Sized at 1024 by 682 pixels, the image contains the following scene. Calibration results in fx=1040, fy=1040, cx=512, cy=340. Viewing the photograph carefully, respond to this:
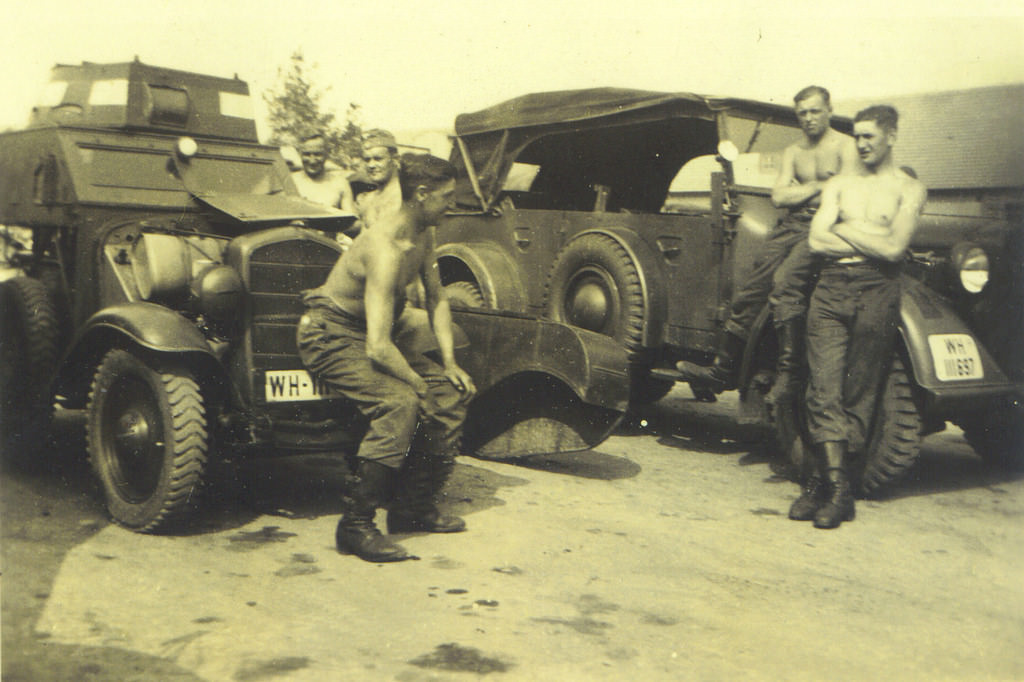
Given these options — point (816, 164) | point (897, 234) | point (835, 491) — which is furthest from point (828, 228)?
point (835, 491)

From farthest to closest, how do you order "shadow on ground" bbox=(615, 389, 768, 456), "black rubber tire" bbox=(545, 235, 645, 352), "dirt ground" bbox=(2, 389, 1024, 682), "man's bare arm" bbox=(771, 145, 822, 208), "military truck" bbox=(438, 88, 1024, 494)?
"shadow on ground" bbox=(615, 389, 768, 456)
"black rubber tire" bbox=(545, 235, 645, 352)
"man's bare arm" bbox=(771, 145, 822, 208)
"military truck" bbox=(438, 88, 1024, 494)
"dirt ground" bbox=(2, 389, 1024, 682)

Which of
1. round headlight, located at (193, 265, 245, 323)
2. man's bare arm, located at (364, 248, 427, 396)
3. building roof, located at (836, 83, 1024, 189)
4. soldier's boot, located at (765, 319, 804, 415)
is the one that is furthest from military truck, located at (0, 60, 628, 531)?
building roof, located at (836, 83, 1024, 189)

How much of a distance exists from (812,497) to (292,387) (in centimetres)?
280

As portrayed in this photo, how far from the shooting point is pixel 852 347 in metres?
5.65

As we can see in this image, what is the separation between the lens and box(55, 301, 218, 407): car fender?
488 centimetres

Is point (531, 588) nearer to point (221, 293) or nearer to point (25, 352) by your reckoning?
point (221, 293)

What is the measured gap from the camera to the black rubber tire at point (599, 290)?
720cm

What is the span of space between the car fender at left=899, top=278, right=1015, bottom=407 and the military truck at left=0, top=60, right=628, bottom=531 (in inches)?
63.8

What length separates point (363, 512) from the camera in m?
4.62

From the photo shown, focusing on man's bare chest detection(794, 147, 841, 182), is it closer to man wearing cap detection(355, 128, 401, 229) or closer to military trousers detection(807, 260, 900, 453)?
military trousers detection(807, 260, 900, 453)

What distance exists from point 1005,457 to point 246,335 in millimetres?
4927

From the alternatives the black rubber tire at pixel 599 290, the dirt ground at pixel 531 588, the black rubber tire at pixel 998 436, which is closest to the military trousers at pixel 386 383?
the dirt ground at pixel 531 588

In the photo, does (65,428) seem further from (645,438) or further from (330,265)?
(645,438)

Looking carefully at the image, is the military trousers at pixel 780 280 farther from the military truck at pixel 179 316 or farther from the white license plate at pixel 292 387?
the white license plate at pixel 292 387
